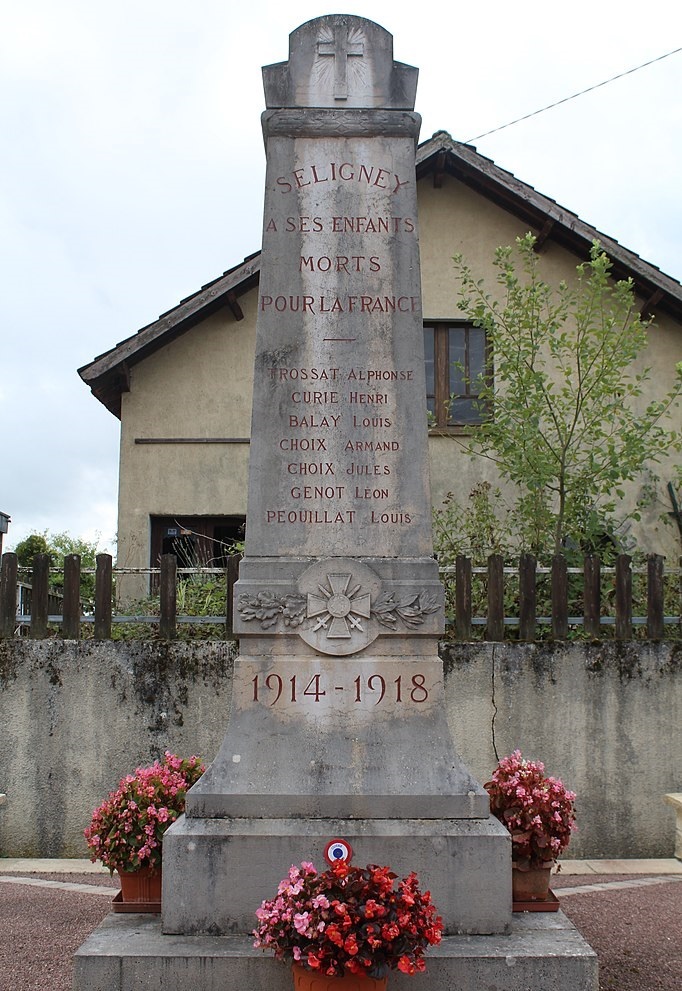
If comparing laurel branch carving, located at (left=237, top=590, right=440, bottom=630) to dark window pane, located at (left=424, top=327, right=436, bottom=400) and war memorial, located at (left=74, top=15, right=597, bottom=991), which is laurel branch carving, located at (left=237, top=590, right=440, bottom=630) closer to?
war memorial, located at (left=74, top=15, right=597, bottom=991)

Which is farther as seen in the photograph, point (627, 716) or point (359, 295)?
point (627, 716)

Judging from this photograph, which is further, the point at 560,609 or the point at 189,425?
the point at 189,425

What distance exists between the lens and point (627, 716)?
888 centimetres

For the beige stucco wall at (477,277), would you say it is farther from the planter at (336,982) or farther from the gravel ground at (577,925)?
the planter at (336,982)

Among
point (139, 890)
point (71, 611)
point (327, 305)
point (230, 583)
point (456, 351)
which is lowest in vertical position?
point (139, 890)

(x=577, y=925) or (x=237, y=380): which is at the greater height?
(x=237, y=380)

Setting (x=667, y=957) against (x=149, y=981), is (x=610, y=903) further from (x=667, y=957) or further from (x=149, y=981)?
(x=149, y=981)

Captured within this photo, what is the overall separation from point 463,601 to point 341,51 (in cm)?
502

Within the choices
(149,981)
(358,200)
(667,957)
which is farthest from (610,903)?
(358,200)

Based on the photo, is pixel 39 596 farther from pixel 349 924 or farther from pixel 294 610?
pixel 349 924

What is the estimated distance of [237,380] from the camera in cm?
1458

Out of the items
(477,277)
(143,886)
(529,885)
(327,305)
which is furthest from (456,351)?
(143,886)

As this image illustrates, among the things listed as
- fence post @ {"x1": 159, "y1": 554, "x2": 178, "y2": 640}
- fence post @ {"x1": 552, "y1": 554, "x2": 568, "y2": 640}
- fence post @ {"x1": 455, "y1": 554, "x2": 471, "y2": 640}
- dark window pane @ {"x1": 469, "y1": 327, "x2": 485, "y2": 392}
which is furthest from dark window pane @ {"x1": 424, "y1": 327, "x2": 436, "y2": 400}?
fence post @ {"x1": 159, "y1": 554, "x2": 178, "y2": 640}

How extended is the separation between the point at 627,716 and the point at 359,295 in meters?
5.12
